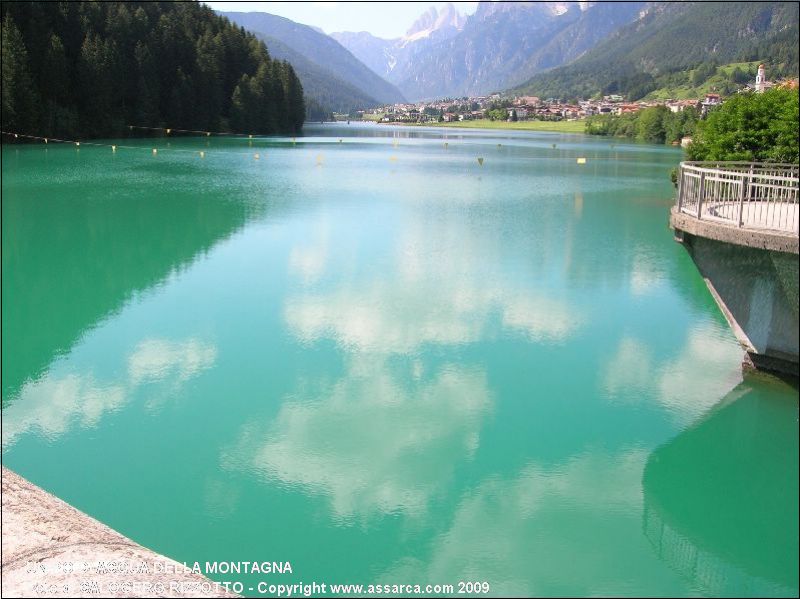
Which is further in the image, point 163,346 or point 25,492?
point 163,346

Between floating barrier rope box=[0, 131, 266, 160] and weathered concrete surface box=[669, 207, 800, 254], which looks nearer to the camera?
weathered concrete surface box=[669, 207, 800, 254]

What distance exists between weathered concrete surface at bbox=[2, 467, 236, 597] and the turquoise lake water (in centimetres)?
89

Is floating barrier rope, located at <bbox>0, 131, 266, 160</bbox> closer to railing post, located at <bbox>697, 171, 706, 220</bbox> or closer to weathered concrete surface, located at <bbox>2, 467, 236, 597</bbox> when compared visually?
railing post, located at <bbox>697, 171, 706, 220</bbox>

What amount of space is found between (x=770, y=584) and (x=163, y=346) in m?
11.6

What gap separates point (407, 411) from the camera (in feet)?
40.2

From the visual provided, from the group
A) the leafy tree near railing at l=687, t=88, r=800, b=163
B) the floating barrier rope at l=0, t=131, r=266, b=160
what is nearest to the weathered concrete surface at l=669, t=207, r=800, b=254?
the leafy tree near railing at l=687, t=88, r=800, b=163

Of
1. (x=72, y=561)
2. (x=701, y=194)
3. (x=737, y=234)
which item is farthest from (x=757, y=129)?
(x=72, y=561)

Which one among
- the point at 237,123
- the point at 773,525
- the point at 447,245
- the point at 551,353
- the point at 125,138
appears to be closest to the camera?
the point at 773,525

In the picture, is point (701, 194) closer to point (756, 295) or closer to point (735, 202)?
point (735, 202)

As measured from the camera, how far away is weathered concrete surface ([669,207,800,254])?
9696mm

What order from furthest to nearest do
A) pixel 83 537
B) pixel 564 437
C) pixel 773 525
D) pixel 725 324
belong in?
pixel 725 324
pixel 564 437
pixel 773 525
pixel 83 537

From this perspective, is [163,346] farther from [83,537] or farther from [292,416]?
[83,537]

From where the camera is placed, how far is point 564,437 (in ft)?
37.2

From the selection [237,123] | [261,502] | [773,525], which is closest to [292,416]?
[261,502]
